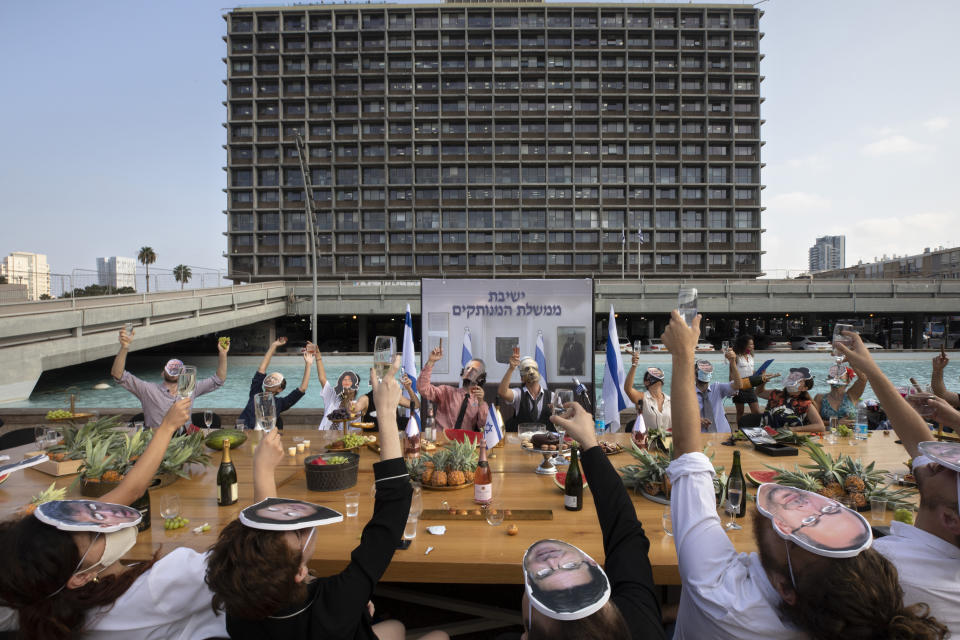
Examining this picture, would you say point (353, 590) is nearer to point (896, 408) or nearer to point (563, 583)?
point (563, 583)

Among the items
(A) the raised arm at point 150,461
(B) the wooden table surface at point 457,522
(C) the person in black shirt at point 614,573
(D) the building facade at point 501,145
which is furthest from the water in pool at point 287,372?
(D) the building facade at point 501,145

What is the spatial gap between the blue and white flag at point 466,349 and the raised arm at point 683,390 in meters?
6.75

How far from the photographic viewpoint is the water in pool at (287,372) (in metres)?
17.8

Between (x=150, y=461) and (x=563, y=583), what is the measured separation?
2156 mm

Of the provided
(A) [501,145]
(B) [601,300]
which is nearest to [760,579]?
(B) [601,300]

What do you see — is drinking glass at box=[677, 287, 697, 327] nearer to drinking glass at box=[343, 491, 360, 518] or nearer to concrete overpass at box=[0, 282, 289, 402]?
drinking glass at box=[343, 491, 360, 518]

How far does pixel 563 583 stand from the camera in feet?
3.54

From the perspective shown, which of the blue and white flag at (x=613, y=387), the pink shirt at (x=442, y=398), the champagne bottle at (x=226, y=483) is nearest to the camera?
the champagne bottle at (x=226, y=483)

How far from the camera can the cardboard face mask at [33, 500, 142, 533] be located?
1.35 meters

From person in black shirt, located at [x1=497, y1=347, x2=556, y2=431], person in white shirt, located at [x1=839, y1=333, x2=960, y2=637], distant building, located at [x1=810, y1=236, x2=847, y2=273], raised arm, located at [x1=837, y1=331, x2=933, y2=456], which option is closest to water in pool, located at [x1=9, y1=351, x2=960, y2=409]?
person in black shirt, located at [x1=497, y1=347, x2=556, y2=431]

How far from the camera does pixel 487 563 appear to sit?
225 cm

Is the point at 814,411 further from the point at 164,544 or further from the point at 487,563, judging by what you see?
the point at 164,544

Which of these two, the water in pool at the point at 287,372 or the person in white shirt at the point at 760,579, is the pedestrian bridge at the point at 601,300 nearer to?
the water in pool at the point at 287,372

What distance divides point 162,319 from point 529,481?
24.1 meters
